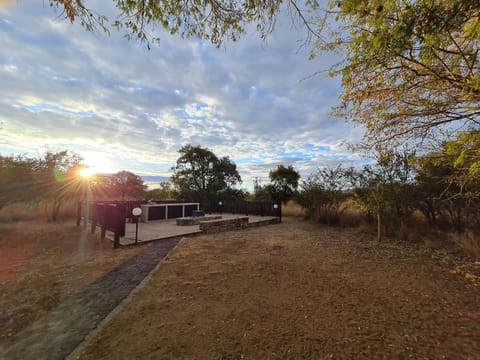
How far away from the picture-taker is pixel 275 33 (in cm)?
254

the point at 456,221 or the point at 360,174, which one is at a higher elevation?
the point at 360,174

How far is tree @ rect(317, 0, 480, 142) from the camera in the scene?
1878 millimetres

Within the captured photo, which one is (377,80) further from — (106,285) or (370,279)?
(106,285)

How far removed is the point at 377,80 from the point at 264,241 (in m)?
4.88

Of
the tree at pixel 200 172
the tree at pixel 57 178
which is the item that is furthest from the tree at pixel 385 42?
the tree at pixel 200 172

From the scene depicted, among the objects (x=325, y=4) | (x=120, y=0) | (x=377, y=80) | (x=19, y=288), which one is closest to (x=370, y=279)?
(x=377, y=80)

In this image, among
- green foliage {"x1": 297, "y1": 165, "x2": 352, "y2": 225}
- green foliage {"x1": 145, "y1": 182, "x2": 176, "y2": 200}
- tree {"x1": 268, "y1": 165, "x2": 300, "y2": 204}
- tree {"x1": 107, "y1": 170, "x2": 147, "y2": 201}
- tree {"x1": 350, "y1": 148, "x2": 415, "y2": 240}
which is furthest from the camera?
green foliage {"x1": 145, "y1": 182, "x2": 176, "y2": 200}

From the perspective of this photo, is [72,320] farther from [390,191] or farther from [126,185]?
[126,185]

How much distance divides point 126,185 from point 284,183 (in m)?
13.4

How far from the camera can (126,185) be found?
1828 cm

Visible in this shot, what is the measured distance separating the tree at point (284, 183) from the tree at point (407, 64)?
1285 cm

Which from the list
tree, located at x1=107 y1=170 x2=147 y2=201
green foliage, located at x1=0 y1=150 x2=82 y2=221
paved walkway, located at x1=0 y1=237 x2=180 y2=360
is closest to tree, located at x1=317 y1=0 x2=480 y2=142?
paved walkway, located at x1=0 y1=237 x2=180 y2=360

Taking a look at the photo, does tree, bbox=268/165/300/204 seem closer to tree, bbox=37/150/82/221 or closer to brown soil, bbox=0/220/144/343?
tree, bbox=37/150/82/221

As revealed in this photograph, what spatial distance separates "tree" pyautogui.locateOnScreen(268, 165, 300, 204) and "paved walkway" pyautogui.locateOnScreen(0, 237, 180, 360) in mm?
13717
